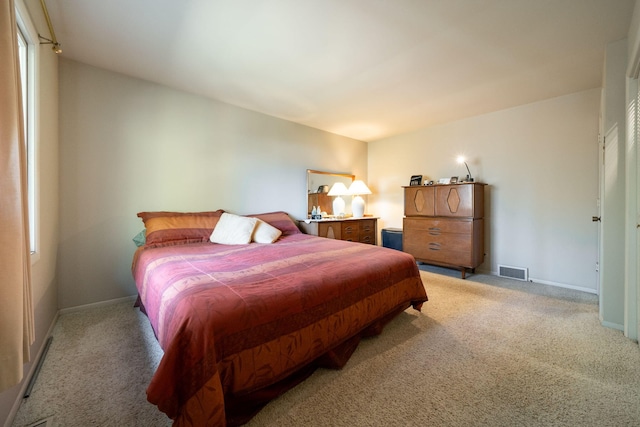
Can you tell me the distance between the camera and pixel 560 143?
304 cm

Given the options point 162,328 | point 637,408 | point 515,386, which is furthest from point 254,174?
point 637,408

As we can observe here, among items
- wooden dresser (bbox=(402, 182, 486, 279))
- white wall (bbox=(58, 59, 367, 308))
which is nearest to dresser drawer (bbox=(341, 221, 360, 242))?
wooden dresser (bbox=(402, 182, 486, 279))

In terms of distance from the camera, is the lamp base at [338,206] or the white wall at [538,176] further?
the lamp base at [338,206]

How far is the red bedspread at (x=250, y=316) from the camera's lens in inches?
38.6

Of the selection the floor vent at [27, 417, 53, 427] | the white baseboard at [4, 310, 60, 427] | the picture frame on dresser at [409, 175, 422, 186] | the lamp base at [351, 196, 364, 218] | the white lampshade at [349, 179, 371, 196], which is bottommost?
the floor vent at [27, 417, 53, 427]

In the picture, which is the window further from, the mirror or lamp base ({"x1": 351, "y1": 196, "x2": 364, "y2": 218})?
lamp base ({"x1": 351, "y1": 196, "x2": 364, "y2": 218})

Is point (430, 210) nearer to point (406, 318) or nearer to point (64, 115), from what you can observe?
point (406, 318)

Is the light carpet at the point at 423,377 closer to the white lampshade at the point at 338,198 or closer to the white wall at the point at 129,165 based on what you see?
the white wall at the point at 129,165

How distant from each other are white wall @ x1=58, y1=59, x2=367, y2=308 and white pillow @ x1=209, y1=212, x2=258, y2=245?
532mm

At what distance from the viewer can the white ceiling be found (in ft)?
5.60

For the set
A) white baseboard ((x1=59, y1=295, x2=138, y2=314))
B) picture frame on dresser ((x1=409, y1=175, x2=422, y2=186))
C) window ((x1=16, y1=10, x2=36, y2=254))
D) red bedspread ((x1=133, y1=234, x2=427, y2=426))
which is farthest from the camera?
picture frame on dresser ((x1=409, y1=175, x2=422, y2=186))

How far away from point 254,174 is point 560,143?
3.98 metres

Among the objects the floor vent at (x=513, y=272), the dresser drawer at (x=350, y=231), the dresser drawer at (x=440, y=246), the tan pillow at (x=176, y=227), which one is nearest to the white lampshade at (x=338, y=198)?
the dresser drawer at (x=350, y=231)

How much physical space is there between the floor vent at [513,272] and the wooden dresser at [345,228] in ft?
6.26
